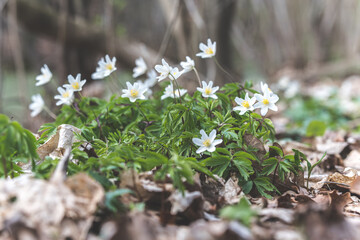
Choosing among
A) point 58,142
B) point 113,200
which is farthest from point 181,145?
point 58,142

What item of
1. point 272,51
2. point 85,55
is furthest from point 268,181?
point 272,51

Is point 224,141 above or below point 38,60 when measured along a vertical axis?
below

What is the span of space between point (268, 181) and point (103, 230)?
2.72 feet

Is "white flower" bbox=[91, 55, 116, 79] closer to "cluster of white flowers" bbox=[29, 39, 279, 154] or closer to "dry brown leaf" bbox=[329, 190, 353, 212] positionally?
"cluster of white flowers" bbox=[29, 39, 279, 154]

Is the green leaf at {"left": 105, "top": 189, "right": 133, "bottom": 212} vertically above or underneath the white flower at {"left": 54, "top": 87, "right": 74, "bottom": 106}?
underneath

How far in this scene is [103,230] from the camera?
97 centimetres

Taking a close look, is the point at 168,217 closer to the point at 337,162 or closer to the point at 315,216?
the point at 315,216

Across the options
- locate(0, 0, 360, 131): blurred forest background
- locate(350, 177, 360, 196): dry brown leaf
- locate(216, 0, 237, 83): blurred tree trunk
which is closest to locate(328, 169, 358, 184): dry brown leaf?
locate(350, 177, 360, 196): dry brown leaf

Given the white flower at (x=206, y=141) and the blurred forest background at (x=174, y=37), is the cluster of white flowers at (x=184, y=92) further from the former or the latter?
the blurred forest background at (x=174, y=37)

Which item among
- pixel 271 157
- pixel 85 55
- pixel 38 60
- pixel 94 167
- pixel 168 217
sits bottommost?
pixel 168 217

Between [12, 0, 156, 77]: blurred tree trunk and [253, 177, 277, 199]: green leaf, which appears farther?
[12, 0, 156, 77]: blurred tree trunk

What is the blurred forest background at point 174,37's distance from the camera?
461 centimetres

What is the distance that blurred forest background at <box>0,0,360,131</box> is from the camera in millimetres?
4613

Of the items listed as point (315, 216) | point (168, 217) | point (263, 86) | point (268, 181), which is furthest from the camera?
point (263, 86)
